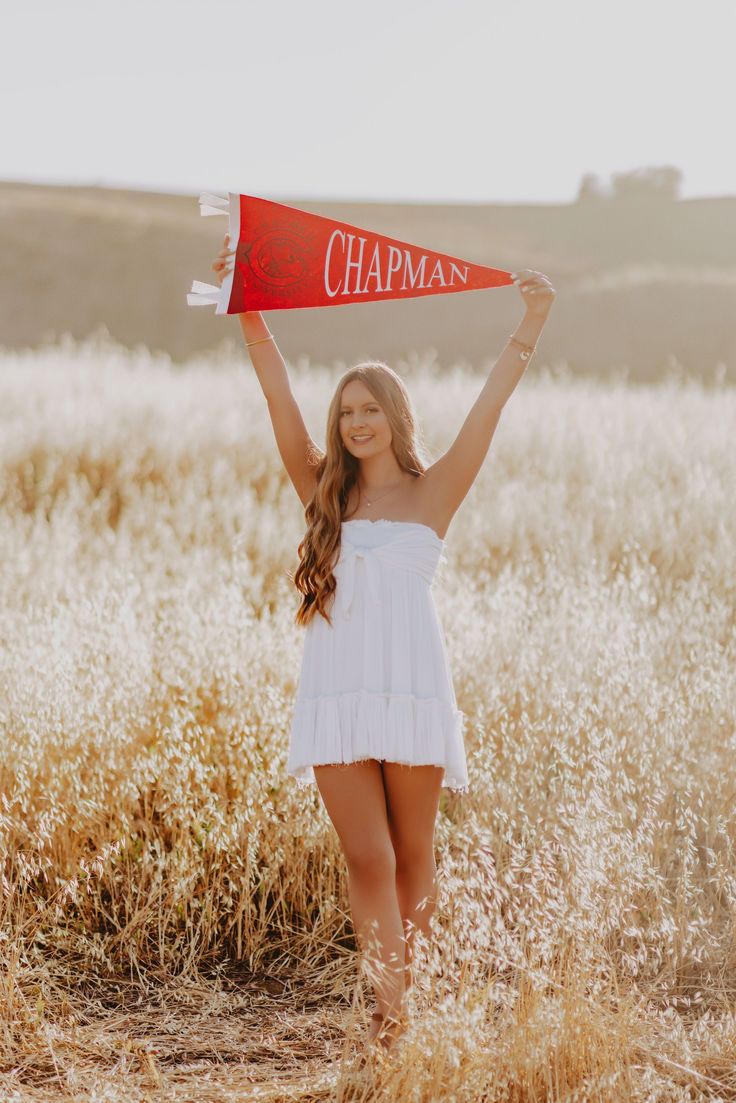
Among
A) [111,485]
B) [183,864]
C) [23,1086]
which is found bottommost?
[23,1086]

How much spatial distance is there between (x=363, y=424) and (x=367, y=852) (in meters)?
1.09

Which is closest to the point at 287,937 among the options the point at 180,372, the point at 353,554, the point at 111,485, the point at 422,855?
the point at 422,855

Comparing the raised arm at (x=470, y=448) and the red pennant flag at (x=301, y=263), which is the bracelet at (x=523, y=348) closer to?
the raised arm at (x=470, y=448)

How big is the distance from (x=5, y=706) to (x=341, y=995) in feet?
4.95

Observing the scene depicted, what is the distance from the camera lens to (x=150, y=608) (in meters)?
5.02

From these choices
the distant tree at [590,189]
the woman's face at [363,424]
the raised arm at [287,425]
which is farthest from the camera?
the distant tree at [590,189]

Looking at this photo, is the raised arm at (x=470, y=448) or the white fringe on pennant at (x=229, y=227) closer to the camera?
the raised arm at (x=470, y=448)

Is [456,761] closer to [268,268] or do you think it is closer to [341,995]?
[341,995]

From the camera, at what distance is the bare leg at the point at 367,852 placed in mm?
2689

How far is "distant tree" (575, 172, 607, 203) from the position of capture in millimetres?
68756

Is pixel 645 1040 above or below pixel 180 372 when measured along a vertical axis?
below

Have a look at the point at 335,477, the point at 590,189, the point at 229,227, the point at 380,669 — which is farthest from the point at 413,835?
the point at 590,189

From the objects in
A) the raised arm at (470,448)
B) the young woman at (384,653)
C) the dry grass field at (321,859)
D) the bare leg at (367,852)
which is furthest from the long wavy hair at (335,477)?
the dry grass field at (321,859)

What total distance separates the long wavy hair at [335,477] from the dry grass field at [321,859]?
2.85ft
